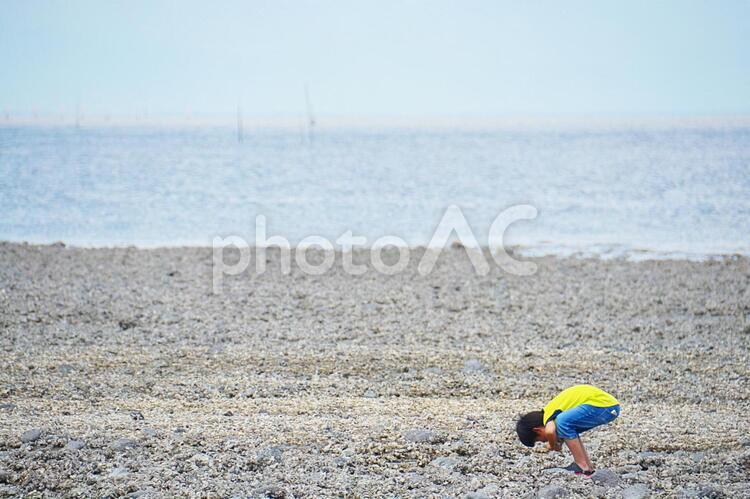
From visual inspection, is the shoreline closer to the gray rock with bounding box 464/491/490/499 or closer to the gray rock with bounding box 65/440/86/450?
the gray rock with bounding box 65/440/86/450

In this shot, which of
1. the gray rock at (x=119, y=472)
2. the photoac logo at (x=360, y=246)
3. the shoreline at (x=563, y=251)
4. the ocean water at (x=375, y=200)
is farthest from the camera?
the ocean water at (x=375, y=200)

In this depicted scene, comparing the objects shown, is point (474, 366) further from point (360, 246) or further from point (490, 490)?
point (360, 246)

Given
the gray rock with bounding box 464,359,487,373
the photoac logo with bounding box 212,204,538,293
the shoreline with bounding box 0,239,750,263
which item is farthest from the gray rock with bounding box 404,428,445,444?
the shoreline with bounding box 0,239,750,263

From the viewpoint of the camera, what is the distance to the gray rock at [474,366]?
7.09m

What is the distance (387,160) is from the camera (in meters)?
48.1

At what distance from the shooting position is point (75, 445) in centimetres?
511

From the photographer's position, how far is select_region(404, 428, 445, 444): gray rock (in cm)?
531

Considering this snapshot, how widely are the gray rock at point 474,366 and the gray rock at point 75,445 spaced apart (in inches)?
132

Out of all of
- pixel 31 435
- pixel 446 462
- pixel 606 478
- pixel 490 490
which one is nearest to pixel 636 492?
pixel 606 478

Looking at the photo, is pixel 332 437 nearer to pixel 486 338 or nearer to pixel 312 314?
pixel 486 338

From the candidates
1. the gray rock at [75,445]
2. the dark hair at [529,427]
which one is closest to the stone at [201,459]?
the gray rock at [75,445]

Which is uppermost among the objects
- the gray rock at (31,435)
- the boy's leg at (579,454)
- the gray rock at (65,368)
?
the boy's leg at (579,454)

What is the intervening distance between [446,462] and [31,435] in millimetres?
2753

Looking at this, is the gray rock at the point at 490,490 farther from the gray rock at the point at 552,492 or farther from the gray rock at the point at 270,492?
the gray rock at the point at 270,492
